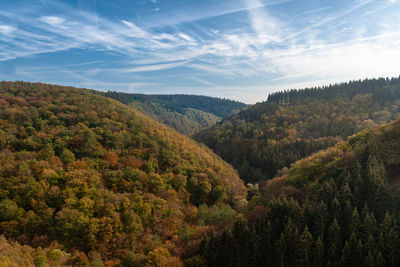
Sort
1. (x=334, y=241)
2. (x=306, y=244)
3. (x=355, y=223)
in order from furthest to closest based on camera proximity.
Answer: (x=355, y=223) → (x=334, y=241) → (x=306, y=244)

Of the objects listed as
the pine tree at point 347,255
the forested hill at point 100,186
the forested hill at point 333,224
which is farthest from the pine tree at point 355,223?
the forested hill at point 100,186

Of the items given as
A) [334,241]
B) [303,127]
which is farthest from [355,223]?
[303,127]

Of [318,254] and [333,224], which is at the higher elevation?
[333,224]

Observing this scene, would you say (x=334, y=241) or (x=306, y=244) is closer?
(x=306, y=244)

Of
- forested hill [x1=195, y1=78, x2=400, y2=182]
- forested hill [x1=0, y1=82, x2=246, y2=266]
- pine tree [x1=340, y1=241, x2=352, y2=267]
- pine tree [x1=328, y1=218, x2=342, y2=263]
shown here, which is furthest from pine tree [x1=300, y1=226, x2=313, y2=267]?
forested hill [x1=195, y1=78, x2=400, y2=182]

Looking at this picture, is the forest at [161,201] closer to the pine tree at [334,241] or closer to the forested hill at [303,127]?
the pine tree at [334,241]

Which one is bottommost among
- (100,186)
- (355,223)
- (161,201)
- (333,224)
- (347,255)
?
(161,201)

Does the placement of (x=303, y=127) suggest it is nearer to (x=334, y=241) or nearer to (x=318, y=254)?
(x=334, y=241)
